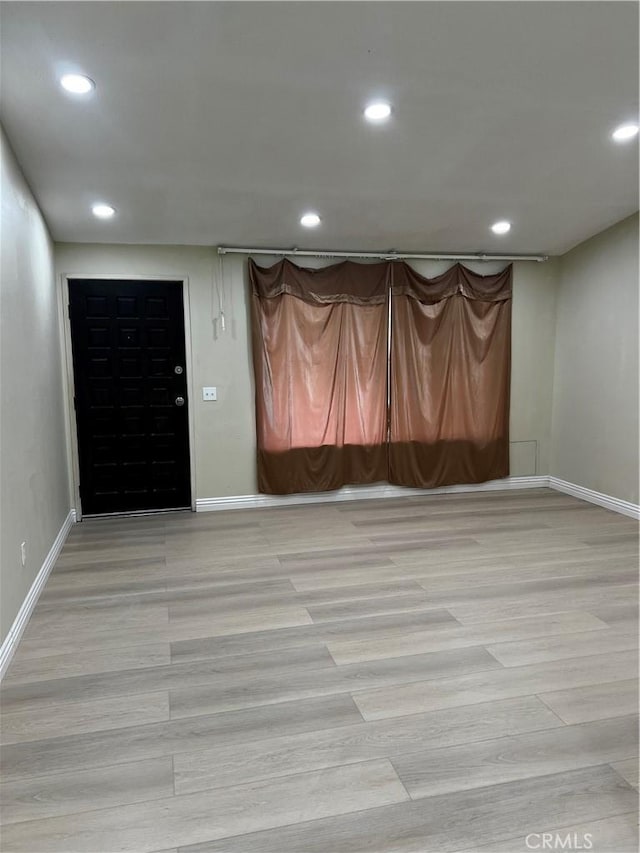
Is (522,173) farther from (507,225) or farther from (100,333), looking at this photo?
(100,333)

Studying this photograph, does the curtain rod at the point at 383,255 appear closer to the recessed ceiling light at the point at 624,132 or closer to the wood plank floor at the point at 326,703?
the recessed ceiling light at the point at 624,132

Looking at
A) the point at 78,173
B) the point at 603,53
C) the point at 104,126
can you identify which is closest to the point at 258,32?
the point at 104,126

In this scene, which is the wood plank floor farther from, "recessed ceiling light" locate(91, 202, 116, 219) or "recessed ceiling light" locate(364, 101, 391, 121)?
"recessed ceiling light" locate(364, 101, 391, 121)

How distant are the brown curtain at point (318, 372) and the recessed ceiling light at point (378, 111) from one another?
2.04m

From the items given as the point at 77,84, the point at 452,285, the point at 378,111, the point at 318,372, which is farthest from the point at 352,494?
the point at 77,84

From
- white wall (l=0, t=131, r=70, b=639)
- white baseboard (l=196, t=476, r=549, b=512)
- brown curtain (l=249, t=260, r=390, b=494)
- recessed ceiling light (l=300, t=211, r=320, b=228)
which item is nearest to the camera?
white wall (l=0, t=131, r=70, b=639)

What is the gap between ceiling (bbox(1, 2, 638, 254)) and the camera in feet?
6.49

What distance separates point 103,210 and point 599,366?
4352 millimetres

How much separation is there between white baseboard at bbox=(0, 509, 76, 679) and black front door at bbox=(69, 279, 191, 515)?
715 millimetres

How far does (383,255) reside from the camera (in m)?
4.79

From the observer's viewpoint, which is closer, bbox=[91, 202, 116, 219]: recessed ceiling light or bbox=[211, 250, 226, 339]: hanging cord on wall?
bbox=[91, 202, 116, 219]: recessed ceiling light

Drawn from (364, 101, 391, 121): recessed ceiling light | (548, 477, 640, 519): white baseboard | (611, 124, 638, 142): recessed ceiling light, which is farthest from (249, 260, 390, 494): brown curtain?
(611, 124, 638, 142): recessed ceiling light

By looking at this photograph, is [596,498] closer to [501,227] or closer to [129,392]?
[501,227]

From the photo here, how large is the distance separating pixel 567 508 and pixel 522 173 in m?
2.88
